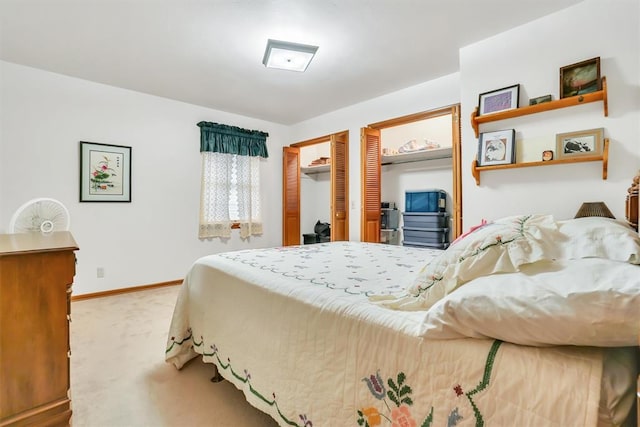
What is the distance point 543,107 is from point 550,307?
217 cm

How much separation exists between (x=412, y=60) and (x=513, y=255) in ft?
8.70

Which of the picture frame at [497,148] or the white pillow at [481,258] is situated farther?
the picture frame at [497,148]

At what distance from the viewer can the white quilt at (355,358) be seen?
663mm

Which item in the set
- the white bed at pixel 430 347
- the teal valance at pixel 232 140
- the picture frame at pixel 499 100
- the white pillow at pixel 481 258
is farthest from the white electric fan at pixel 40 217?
the picture frame at pixel 499 100

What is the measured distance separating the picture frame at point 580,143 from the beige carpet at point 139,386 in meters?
2.59

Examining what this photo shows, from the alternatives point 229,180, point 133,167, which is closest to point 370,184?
point 229,180

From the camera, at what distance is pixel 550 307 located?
65 centimetres

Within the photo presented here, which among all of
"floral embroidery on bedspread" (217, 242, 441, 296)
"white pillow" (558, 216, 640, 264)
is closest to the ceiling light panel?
"floral embroidery on bedspread" (217, 242, 441, 296)

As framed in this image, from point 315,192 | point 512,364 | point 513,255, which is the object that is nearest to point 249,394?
point 512,364

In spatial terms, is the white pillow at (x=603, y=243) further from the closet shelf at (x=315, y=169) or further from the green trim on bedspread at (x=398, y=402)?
the closet shelf at (x=315, y=169)

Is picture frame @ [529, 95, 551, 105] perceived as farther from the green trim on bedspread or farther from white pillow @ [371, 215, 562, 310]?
the green trim on bedspread

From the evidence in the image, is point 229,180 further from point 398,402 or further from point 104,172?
point 398,402

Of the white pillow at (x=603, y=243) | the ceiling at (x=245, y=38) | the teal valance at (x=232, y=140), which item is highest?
the ceiling at (x=245, y=38)

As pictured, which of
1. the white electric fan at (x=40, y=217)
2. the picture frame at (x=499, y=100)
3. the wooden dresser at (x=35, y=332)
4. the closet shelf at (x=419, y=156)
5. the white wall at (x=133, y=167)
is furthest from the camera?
the closet shelf at (x=419, y=156)
